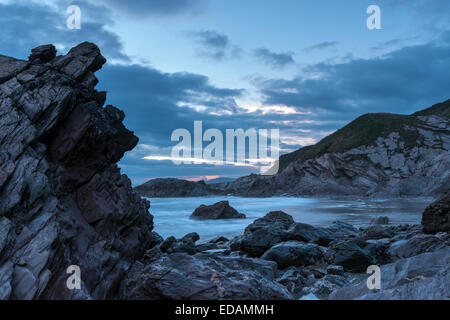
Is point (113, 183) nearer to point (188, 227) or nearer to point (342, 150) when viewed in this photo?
point (188, 227)

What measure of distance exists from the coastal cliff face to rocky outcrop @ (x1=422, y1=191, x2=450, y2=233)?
11.0m

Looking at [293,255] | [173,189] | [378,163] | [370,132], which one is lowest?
[293,255]

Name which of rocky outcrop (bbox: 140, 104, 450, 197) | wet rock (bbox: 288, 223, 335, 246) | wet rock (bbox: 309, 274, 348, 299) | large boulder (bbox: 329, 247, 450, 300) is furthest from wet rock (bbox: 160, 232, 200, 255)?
rocky outcrop (bbox: 140, 104, 450, 197)

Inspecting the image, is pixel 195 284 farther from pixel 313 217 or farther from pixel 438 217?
pixel 313 217

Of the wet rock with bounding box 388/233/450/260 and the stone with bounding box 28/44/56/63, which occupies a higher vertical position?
the stone with bounding box 28/44/56/63

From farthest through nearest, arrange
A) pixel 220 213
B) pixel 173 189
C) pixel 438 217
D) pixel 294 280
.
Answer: pixel 173 189 < pixel 220 213 < pixel 438 217 < pixel 294 280

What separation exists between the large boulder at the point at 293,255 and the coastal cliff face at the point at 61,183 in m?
4.51

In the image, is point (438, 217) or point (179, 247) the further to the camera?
point (438, 217)

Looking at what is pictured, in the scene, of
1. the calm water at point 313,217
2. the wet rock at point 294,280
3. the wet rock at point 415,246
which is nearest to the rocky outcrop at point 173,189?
the calm water at point 313,217

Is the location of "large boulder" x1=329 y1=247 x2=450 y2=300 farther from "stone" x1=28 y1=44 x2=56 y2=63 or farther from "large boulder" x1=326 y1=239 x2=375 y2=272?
"stone" x1=28 y1=44 x2=56 y2=63

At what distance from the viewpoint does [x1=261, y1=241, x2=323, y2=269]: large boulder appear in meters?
9.59

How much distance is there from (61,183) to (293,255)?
697cm

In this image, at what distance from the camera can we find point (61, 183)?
7699 millimetres

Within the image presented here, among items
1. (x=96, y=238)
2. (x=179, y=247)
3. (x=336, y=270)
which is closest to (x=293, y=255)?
(x=336, y=270)
